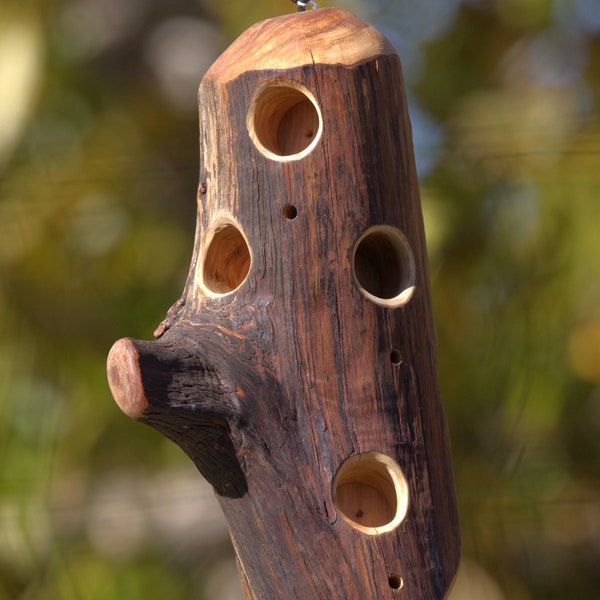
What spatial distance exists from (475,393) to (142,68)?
1101 mm

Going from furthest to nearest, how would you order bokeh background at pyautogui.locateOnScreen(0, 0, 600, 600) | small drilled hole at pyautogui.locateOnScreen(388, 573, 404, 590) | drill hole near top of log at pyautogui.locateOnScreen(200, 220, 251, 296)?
1. bokeh background at pyautogui.locateOnScreen(0, 0, 600, 600)
2. drill hole near top of log at pyautogui.locateOnScreen(200, 220, 251, 296)
3. small drilled hole at pyautogui.locateOnScreen(388, 573, 404, 590)

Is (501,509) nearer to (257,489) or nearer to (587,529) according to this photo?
(587,529)

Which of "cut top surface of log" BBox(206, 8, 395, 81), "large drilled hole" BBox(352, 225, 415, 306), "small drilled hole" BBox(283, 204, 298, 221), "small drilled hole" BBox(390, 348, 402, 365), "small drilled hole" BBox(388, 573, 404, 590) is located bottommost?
"small drilled hole" BBox(388, 573, 404, 590)

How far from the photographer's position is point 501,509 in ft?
6.73

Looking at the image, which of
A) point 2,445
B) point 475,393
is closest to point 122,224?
point 2,445

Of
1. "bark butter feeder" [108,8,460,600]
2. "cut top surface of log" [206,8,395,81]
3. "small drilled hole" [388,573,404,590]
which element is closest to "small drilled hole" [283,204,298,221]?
"bark butter feeder" [108,8,460,600]

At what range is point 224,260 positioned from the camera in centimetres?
131

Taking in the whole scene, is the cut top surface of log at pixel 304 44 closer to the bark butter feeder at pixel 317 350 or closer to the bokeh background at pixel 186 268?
the bark butter feeder at pixel 317 350

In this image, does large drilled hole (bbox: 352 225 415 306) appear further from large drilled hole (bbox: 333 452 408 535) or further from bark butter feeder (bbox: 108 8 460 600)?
large drilled hole (bbox: 333 452 408 535)

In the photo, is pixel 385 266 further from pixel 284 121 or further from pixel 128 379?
pixel 128 379

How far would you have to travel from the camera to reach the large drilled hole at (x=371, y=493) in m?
1.18

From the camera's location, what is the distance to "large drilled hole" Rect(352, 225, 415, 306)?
1.23 meters

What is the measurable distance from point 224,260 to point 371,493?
38 cm

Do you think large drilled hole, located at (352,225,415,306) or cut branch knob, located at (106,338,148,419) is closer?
cut branch knob, located at (106,338,148,419)
